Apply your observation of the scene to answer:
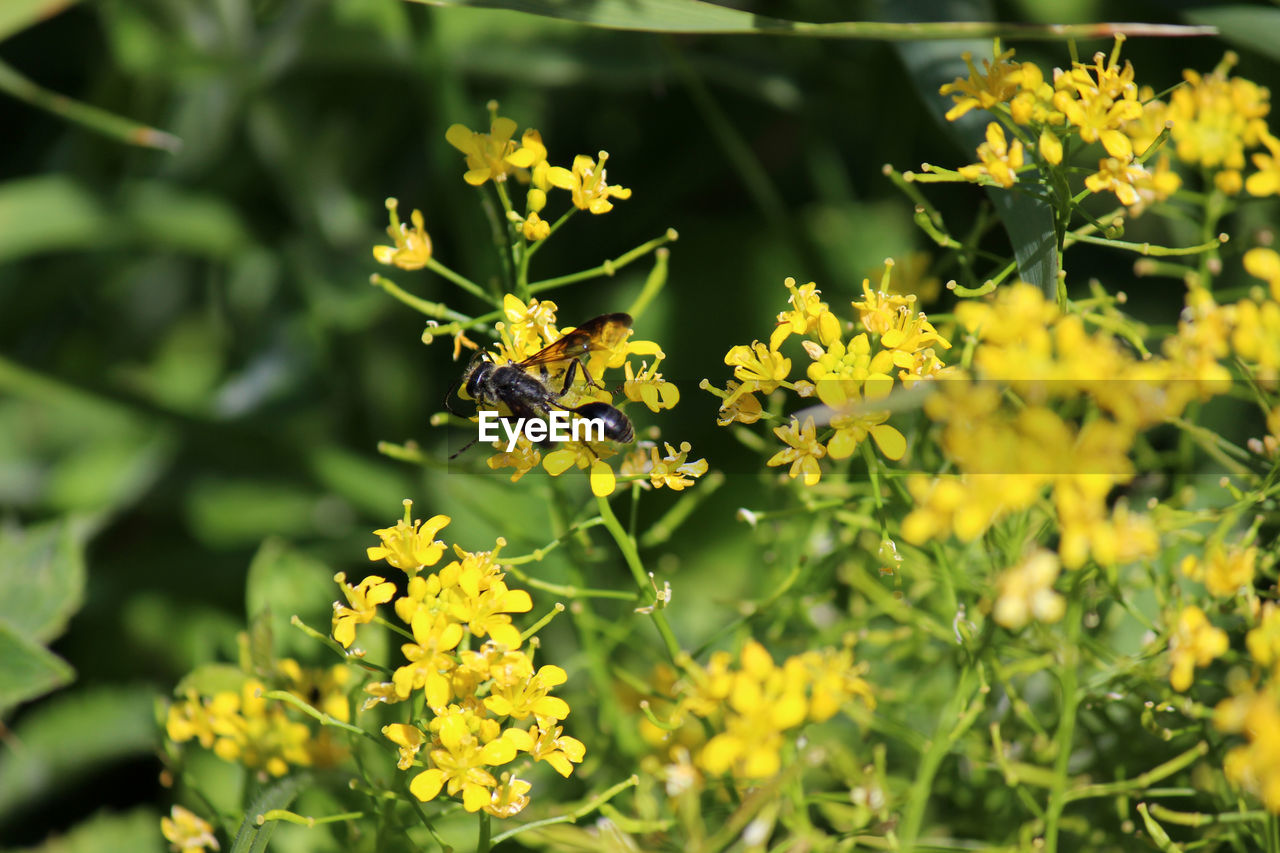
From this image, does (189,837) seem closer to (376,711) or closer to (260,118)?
(376,711)

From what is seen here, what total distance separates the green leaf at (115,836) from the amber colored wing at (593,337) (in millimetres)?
853

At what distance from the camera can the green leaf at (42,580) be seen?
1.26 m

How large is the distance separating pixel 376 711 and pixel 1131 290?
123 centimetres

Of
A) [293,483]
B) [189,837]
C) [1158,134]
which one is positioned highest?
[1158,134]

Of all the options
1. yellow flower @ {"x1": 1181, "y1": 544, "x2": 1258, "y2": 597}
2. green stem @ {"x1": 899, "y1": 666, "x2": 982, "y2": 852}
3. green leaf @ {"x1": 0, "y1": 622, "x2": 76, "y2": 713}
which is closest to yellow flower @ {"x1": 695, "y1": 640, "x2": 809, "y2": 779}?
green stem @ {"x1": 899, "y1": 666, "x2": 982, "y2": 852}

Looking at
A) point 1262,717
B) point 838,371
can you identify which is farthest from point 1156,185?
point 1262,717

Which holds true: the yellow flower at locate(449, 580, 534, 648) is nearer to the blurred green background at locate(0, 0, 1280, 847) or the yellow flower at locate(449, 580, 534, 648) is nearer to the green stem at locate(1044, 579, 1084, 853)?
the green stem at locate(1044, 579, 1084, 853)

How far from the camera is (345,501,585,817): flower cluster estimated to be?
76cm

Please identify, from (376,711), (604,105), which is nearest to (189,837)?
(376,711)

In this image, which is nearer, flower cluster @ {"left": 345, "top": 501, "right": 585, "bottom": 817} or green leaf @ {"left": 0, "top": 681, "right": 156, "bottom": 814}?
flower cluster @ {"left": 345, "top": 501, "right": 585, "bottom": 817}

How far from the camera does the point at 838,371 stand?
802 mm

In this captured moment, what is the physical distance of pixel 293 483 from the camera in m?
1.71

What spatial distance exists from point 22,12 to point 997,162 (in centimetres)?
A: 124

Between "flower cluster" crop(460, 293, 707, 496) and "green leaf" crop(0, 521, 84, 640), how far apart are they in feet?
2.28
